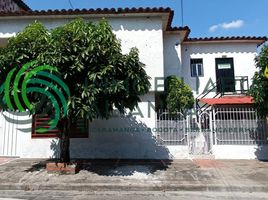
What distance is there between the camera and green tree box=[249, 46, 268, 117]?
35.2ft

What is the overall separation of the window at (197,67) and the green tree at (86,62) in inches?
320

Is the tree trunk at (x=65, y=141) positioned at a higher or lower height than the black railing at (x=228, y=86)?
lower

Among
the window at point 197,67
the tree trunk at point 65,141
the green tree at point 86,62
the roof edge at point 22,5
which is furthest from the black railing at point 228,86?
the roof edge at point 22,5

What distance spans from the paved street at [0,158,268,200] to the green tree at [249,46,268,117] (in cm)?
226

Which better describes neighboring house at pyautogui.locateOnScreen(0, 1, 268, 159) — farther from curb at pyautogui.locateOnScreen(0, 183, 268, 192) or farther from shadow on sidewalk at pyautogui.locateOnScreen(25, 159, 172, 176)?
curb at pyautogui.locateOnScreen(0, 183, 268, 192)

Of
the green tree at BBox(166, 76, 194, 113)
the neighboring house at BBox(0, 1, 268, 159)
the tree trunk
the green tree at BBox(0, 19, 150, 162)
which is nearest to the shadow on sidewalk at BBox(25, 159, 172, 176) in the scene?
the tree trunk

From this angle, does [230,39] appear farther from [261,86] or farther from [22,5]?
[22,5]

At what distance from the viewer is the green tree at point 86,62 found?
827 cm

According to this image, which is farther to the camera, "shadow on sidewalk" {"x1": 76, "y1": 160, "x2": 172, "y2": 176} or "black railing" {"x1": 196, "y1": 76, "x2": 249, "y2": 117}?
"black railing" {"x1": 196, "y1": 76, "x2": 249, "y2": 117}

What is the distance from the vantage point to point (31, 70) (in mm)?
8406

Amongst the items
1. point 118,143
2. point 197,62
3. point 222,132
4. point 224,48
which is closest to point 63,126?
point 118,143

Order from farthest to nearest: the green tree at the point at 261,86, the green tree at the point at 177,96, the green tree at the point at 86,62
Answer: the green tree at the point at 177,96
the green tree at the point at 261,86
the green tree at the point at 86,62

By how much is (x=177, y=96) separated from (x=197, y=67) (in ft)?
16.0

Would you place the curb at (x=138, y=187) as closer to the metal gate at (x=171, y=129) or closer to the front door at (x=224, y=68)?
the metal gate at (x=171, y=129)
